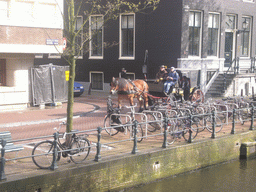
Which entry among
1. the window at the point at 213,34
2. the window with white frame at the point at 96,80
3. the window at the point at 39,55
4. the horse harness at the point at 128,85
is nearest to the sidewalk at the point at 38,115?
the horse harness at the point at 128,85

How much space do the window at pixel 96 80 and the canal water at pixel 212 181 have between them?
1791 cm

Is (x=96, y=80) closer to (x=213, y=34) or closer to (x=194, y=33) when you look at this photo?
(x=194, y=33)

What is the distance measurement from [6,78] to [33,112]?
7.70 feet

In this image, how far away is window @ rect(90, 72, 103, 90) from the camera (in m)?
28.2

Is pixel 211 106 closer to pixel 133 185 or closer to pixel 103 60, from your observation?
pixel 133 185

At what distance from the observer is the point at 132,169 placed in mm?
8844

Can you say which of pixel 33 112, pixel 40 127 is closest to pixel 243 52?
pixel 33 112

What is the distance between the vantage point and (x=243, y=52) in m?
28.2

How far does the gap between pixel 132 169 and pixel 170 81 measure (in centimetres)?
647

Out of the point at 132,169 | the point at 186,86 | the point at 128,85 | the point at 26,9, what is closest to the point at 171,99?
the point at 128,85

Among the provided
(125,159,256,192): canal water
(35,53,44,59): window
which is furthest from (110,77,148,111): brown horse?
(35,53,44,59): window

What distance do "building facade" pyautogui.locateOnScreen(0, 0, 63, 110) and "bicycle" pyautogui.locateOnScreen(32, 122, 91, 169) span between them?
360 inches

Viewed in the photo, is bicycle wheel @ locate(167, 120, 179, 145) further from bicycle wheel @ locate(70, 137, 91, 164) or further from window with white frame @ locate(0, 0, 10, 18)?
window with white frame @ locate(0, 0, 10, 18)

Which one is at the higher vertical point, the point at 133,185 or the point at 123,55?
the point at 123,55
